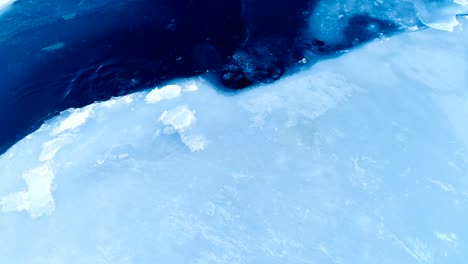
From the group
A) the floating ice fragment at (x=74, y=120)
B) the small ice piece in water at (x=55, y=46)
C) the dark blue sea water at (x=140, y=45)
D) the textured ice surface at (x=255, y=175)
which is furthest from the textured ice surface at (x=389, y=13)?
the small ice piece in water at (x=55, y=46)

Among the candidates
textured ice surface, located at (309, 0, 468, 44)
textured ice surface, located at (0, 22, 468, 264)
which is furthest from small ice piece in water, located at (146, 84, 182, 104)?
textured ice surface, located at (309, 0, 468, 44)

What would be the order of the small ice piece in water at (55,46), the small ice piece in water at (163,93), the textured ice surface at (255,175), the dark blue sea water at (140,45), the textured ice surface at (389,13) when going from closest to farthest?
the textured ice surface at (255,175) → the small ice piece in water at (163,93) → the dark blue sea water at (140,45) → the small ice piece in water at (55,46) → the textured ice surface at (389,13)

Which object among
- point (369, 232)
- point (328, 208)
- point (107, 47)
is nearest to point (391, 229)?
point (369, 232)

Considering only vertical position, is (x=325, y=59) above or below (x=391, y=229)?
above

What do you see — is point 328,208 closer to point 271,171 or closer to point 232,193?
point 271,171

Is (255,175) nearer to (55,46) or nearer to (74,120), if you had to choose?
(74,120)

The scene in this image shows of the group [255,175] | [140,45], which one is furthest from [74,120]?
[255,175]

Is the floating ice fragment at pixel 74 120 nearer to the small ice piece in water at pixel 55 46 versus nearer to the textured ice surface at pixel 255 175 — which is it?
the textured ice surface at pixel 255 175

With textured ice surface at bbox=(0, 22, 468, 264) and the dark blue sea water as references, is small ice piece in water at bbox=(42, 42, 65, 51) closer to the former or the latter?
the dark blue sea water
